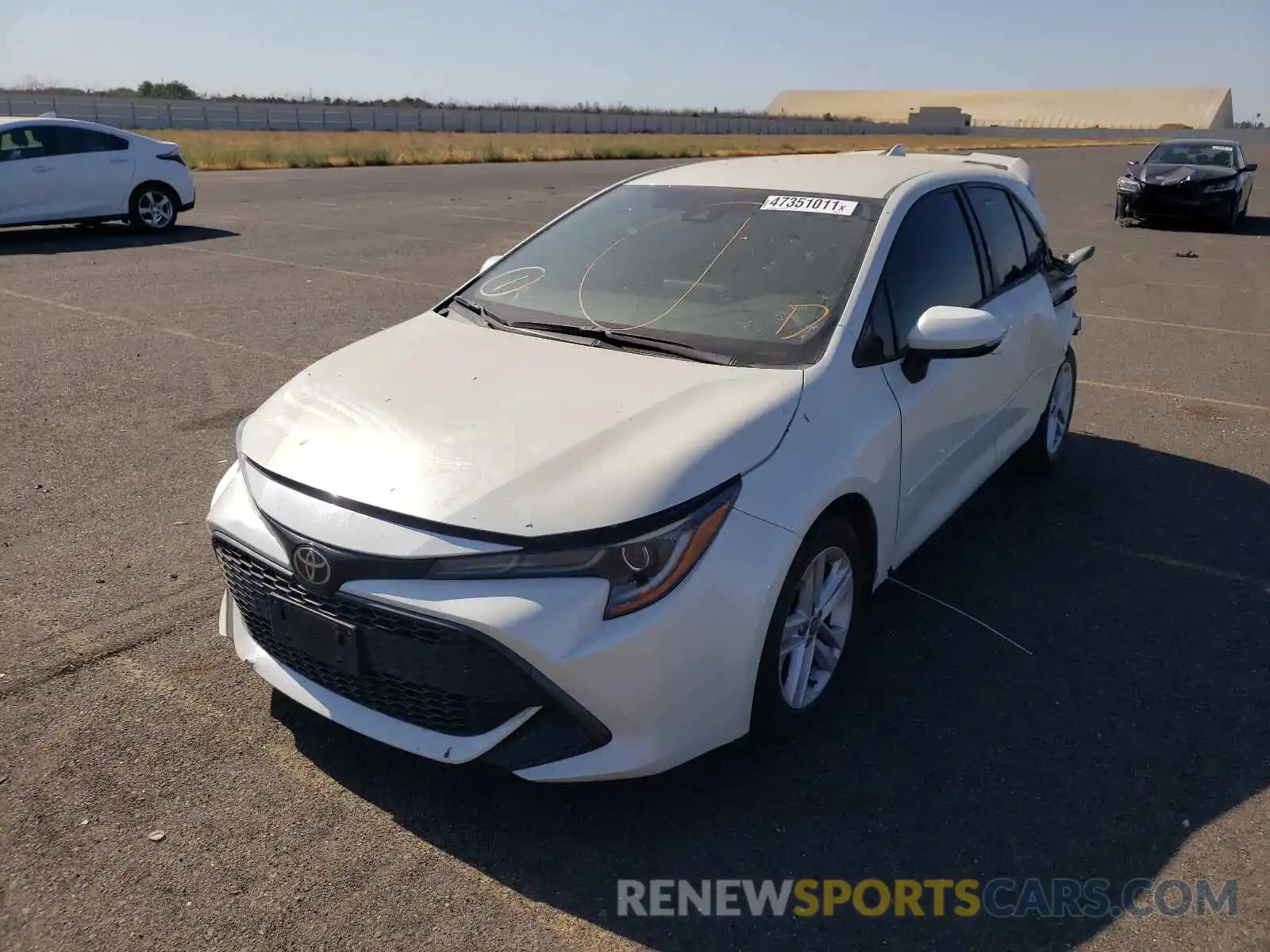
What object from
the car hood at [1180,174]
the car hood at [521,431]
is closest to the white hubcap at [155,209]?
the car hood at [521,431]

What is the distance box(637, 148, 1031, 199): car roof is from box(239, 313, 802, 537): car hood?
3.98 feet

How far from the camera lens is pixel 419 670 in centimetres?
271

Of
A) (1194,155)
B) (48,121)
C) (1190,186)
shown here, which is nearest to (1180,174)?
(1190,186)

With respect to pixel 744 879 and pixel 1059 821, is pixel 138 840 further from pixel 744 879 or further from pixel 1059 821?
pixel 1059 821

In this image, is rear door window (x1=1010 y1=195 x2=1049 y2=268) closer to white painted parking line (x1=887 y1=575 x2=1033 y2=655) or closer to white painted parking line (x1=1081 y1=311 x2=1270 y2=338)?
white painted parking line (x1=887 y1=575 x2=1033 y2=655)

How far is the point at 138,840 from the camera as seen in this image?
9.34 feet

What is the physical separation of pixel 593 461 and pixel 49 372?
6004mm

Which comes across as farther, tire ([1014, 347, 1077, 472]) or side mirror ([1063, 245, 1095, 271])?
side mirror ([1063, 245, 1095, 271])

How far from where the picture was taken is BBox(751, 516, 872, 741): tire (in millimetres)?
3006

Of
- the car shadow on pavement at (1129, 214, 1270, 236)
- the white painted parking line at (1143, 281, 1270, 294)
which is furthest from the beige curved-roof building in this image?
the white painted parking line at (1143, 281, 1270, 294)

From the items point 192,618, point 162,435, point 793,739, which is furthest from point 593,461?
point 162,435

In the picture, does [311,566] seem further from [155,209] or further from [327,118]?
[327,118]

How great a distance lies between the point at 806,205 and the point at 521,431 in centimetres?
175

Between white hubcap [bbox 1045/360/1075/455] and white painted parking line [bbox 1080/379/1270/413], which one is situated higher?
white hubcap [bbox 1045/360/1075/455]
